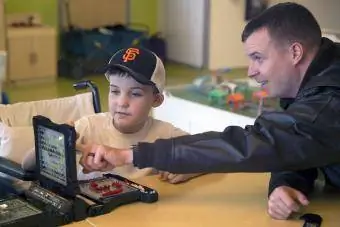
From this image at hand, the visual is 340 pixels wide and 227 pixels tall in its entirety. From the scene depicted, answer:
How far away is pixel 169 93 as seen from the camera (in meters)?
3.49

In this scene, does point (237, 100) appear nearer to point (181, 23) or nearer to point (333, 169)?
point (333, 169)

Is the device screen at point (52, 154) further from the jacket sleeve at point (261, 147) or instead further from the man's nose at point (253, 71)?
the man's nose at point (253, 71)

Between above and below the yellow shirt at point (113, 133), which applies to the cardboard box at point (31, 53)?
below

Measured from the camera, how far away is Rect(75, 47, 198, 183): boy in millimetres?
1786

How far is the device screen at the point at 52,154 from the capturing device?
4.66ft

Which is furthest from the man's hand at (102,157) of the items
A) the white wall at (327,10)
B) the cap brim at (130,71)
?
the white wall at (327,10)

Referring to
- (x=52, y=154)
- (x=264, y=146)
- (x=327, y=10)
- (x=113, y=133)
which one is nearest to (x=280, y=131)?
(x=264, y=146)

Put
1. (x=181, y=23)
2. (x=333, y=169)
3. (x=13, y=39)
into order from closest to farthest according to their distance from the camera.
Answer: (x=333, y=169) < (x=13, y=39) < (x=181, y=23)

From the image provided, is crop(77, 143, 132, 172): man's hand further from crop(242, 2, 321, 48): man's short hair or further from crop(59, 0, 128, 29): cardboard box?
crop(59, 0, 128, 29): cardboard box

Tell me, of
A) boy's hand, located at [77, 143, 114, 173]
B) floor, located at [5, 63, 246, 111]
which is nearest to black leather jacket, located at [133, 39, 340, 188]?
boy's hand, located at [77, 143, 114, 173]

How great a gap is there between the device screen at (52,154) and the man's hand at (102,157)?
6 centimetres

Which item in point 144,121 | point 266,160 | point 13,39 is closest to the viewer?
point 266,160

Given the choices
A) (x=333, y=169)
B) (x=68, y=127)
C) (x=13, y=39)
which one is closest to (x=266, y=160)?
(x=333, y=169)

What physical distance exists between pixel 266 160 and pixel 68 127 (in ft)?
1.47
